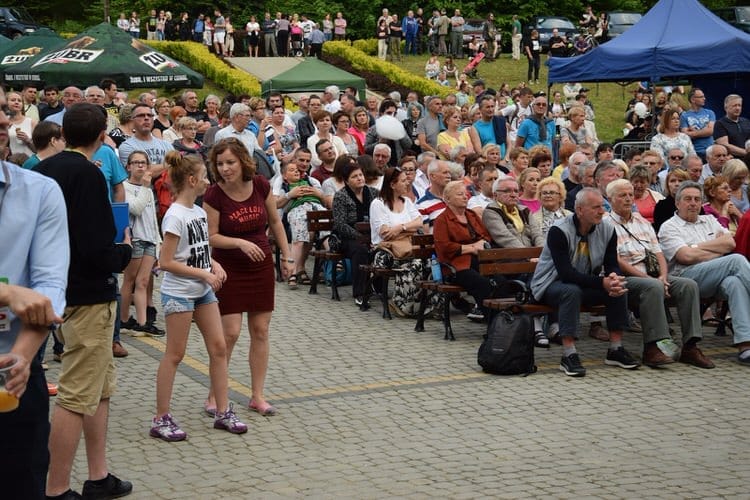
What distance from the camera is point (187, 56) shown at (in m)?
42.5

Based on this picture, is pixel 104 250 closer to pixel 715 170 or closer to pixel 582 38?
pixel 715 170

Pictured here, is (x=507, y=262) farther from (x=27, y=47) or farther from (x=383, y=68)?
(x=383, y=68)

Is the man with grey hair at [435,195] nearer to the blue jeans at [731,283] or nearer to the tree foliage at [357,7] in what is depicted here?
the blue jeans at [731,283]

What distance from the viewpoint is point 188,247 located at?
7051 millimetres

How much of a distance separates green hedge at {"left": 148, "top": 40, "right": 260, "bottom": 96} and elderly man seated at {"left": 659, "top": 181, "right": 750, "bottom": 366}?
25.2 metres

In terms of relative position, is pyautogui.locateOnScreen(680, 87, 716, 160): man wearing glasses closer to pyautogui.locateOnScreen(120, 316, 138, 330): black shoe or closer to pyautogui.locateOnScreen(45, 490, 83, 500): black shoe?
pyautogui.locateOnScreen(120, 316, 138, 330): black shoe

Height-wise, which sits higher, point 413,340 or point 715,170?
point 715,170

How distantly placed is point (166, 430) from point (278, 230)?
1.51 meters

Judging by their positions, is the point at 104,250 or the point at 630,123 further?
the point at 630,123


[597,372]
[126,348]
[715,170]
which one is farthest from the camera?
[715,170]

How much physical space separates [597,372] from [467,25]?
40703 mm

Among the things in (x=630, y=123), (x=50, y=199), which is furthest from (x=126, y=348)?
(x=630, y=123)

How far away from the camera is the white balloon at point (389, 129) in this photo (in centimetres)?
Answer: 1582

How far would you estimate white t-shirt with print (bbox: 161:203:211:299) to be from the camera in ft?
22.8
